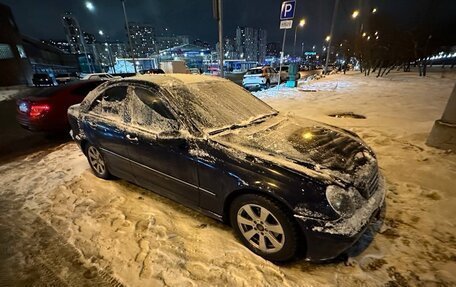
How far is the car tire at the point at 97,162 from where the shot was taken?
3.75m

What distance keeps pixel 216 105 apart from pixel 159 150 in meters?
0.89

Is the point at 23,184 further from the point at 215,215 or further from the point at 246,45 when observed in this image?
the point at 246,45

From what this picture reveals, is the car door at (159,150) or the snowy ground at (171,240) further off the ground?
the car door at (159,150)

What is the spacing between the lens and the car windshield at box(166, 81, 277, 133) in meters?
2.65

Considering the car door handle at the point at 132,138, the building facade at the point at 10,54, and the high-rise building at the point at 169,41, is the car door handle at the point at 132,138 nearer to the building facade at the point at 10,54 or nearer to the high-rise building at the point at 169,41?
the building facade at the point at 10,54

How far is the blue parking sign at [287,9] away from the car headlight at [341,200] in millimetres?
9208

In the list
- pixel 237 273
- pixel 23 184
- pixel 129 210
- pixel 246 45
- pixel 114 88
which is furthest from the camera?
pixel 246 45

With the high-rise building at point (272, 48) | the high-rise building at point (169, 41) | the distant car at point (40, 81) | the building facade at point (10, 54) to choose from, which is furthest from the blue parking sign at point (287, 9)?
the high-rise building at point (272, 48)

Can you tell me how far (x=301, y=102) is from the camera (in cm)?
942

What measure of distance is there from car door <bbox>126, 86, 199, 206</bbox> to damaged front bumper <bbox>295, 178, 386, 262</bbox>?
1.21 m

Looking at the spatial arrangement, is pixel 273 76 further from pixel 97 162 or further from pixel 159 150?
pixel 159 150

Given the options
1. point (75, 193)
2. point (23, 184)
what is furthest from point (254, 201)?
point (23, 184)

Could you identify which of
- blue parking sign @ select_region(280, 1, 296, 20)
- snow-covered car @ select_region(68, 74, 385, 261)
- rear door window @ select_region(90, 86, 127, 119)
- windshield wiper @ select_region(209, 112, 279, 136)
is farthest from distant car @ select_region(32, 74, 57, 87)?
windshield wiper @ select_region(209, 112, 279, 136)

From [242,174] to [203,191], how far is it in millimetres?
573
